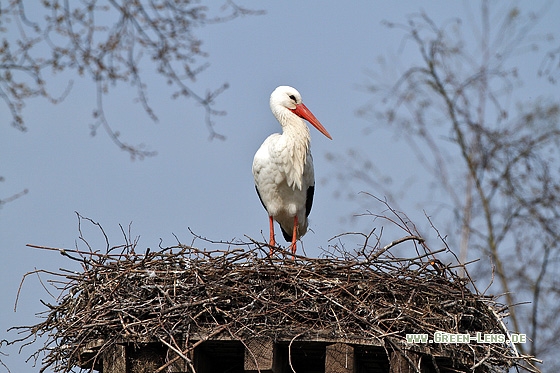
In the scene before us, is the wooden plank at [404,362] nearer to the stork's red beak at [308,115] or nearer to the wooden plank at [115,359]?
the wooden plank at [115,359]

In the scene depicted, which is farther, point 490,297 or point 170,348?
point 490,297

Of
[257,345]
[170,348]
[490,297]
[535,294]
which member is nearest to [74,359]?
[170,348]

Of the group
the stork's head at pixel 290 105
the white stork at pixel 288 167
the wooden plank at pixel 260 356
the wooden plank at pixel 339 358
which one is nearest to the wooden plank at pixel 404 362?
the wooden plank at pixel 339 358

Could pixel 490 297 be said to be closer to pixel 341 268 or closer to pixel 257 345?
pixel 341 268

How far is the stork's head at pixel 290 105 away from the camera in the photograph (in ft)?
28.6

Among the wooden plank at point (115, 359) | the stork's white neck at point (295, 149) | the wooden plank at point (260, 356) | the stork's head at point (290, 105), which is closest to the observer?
the wooden plank at point (260, 356)

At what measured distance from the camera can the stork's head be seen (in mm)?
8711

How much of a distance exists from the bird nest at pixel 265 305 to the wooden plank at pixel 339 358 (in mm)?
48

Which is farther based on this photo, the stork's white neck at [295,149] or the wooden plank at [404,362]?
the stork's white neck at [295,149]

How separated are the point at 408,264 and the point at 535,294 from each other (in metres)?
6.35

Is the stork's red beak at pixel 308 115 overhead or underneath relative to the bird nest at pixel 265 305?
overhead

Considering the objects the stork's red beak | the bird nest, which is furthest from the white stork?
the bird nest

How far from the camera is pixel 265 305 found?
5.46 meters

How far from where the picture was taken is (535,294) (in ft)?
38.7
